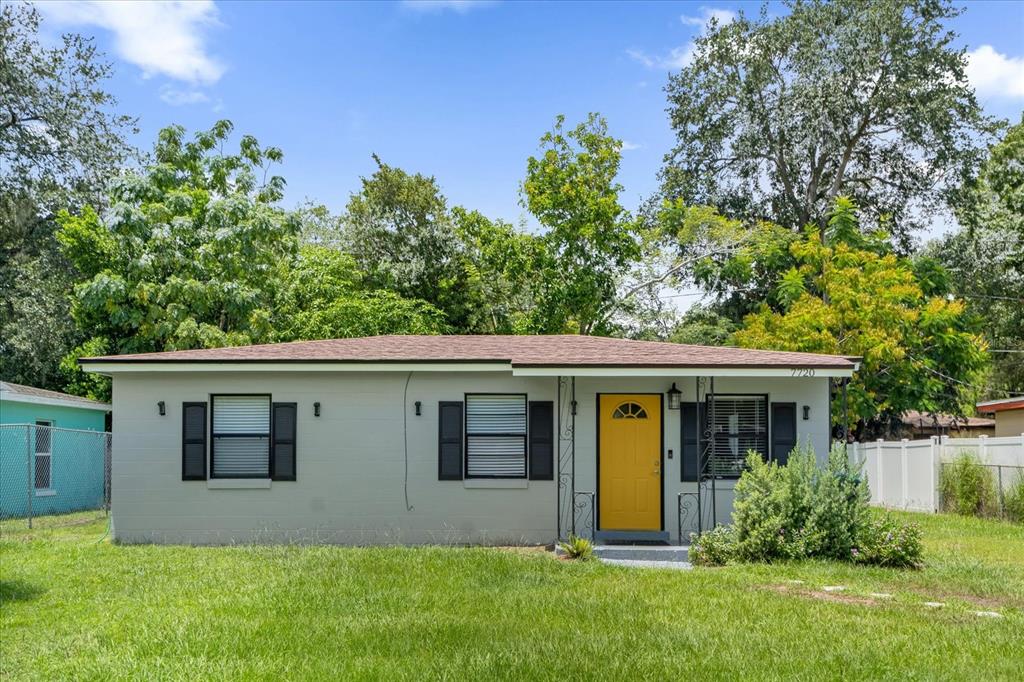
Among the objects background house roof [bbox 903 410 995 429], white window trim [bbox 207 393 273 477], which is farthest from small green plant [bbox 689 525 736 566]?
background house roof [bbox 903 410 995 429]

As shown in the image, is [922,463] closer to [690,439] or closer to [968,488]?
[968,488]

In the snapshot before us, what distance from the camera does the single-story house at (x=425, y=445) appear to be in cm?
1352

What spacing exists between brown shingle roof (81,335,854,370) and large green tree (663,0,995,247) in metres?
17.2

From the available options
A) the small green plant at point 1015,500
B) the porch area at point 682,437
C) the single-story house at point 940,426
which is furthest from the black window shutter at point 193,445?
the single-story house at point 940,426

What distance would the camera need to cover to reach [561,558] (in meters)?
11.8

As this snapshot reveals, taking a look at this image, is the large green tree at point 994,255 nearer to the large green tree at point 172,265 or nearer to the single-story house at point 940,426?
the single-story house at point 940,426

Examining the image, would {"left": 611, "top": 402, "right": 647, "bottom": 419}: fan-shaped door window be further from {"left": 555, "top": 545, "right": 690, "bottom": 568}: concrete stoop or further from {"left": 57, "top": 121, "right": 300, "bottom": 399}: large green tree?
{"left": 57, "top": 121, "right": 300, "bottom": 399}: large green tree

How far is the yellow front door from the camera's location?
13586mm

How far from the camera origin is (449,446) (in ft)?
44.7

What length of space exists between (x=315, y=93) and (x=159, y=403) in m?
13.9

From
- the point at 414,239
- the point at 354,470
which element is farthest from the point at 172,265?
the point at 354,470

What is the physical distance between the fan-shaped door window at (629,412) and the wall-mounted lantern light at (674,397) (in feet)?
1.31

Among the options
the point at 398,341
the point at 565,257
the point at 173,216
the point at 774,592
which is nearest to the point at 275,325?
the point at 173,216

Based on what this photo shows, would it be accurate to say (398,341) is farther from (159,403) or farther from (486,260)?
(486,260)
